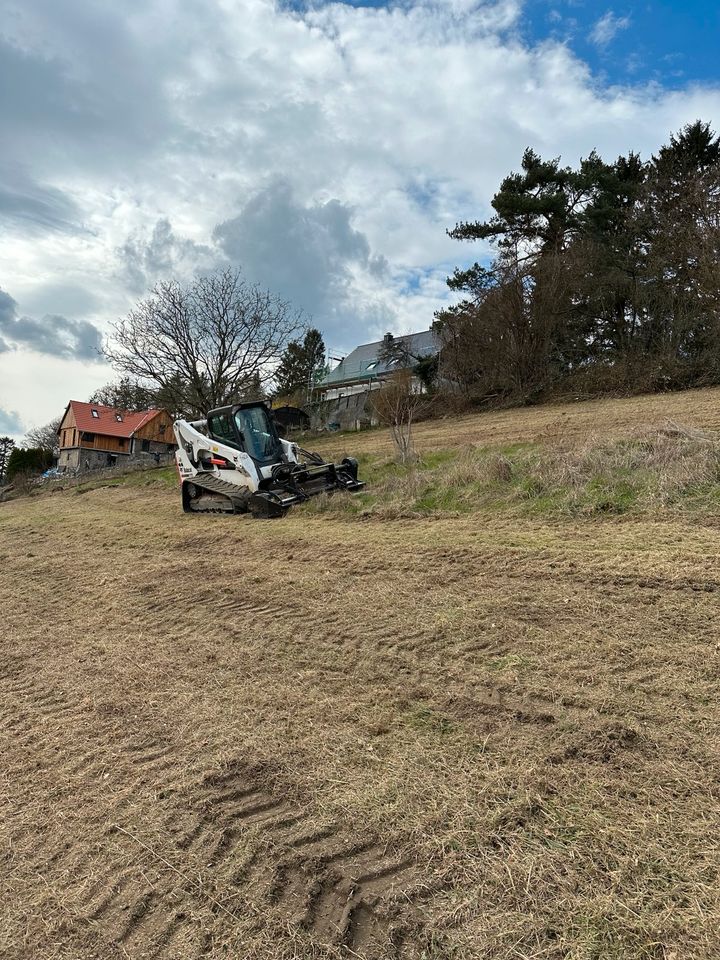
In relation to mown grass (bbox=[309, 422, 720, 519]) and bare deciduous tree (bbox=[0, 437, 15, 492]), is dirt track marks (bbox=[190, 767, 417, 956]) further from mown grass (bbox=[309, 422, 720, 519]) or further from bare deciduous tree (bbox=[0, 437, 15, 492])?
bare deciduous tree (bbox=[0, 437, 15, 492])

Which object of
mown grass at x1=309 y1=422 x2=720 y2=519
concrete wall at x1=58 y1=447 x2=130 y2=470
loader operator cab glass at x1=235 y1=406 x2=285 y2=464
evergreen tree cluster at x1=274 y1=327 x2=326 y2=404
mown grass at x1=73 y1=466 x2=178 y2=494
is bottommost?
mown grass at x1=309 y1=422 x2=720 y2=519

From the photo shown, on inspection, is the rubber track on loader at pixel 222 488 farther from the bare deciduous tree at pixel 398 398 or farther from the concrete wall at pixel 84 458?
the concrete wall at pixel 84 458

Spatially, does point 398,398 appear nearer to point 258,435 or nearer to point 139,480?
point 139,480

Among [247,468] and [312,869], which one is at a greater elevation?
[247,468]

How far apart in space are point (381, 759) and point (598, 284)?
22.8m

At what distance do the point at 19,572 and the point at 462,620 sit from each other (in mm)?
6022

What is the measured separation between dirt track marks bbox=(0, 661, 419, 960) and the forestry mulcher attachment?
6.55 meters

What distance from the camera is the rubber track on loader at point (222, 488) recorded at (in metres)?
10.1

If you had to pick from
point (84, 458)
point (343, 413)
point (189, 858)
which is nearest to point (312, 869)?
point (189, 858)

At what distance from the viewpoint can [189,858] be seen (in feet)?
7.04

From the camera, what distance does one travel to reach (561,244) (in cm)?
2320

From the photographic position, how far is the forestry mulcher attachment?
9.93 m

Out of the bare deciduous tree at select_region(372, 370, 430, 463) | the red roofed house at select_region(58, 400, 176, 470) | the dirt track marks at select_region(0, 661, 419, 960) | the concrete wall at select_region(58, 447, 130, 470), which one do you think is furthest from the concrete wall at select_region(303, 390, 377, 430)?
the concrete wall at select_region(58, 447, 130, 470)

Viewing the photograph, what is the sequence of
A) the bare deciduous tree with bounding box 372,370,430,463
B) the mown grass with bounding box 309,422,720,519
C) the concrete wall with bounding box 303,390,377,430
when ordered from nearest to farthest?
1. the mown grass with bounding box 309,422,720,519
2. the bare deciduous tree with bounding box 372,370,430,463
3. the concrete wall with bounding box 303,390,377,430
